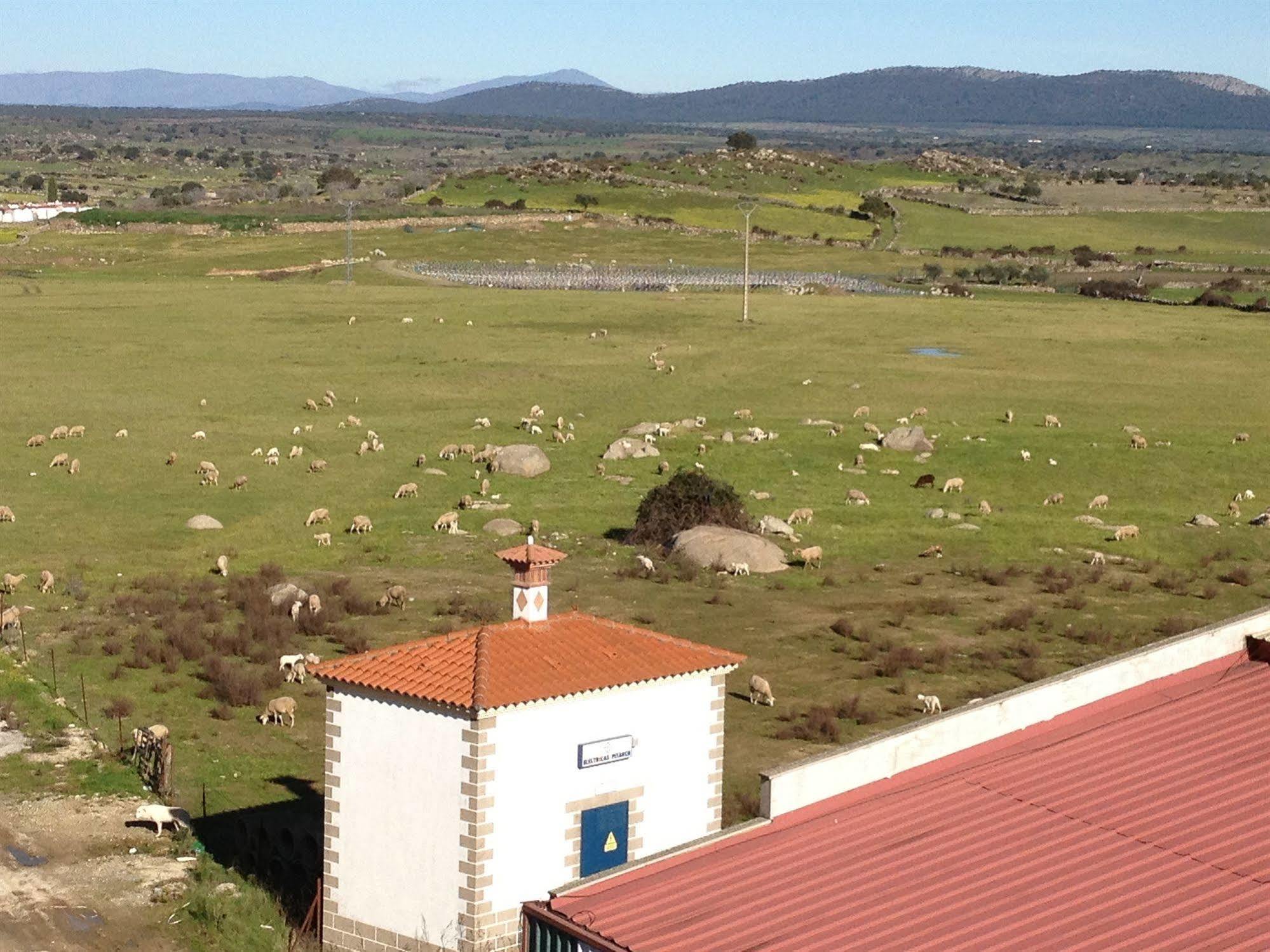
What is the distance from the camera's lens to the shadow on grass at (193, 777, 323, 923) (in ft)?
73.9

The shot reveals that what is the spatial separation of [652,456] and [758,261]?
6575 cm

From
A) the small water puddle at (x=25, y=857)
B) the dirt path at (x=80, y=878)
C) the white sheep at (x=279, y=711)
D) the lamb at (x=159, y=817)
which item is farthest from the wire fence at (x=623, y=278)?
the small water puddle at (x=25, y=857)

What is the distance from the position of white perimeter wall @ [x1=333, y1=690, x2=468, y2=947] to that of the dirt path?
9.02 ft

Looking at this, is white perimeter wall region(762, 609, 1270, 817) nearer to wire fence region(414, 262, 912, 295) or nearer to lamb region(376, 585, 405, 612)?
lamb region(376, 585, 405, 612)

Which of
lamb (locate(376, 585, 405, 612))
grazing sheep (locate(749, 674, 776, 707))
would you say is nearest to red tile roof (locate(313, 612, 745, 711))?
grazing sheep (locate(749, 674, 776, 707))

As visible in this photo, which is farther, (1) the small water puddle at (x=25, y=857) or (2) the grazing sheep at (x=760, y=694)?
(2) the grazing sheep at (x=760, y=694)

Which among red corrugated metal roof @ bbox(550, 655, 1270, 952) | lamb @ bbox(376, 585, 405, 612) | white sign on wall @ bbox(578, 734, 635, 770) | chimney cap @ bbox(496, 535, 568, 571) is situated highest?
chimney cap @ bbox(496, 535, 568, 571)

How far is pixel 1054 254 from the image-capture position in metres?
130

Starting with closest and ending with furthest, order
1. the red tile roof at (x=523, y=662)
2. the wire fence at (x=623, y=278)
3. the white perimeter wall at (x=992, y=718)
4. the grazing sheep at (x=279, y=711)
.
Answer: the white perimeter wall at (x=992, y=718)
the red tile roof at (x=523, y=662)
the grazing sheep at (x=279, y=711)
the wire fence at (x=623, y=278)

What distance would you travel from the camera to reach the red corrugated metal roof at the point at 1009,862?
48.6 ft

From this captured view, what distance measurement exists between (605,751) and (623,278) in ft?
287

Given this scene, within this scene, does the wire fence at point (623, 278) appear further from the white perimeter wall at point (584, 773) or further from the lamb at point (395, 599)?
the white perimeter wall at point (584, 773)

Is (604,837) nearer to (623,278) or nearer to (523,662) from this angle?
(523,662)

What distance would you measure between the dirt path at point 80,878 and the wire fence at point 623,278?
73122 millimetres
